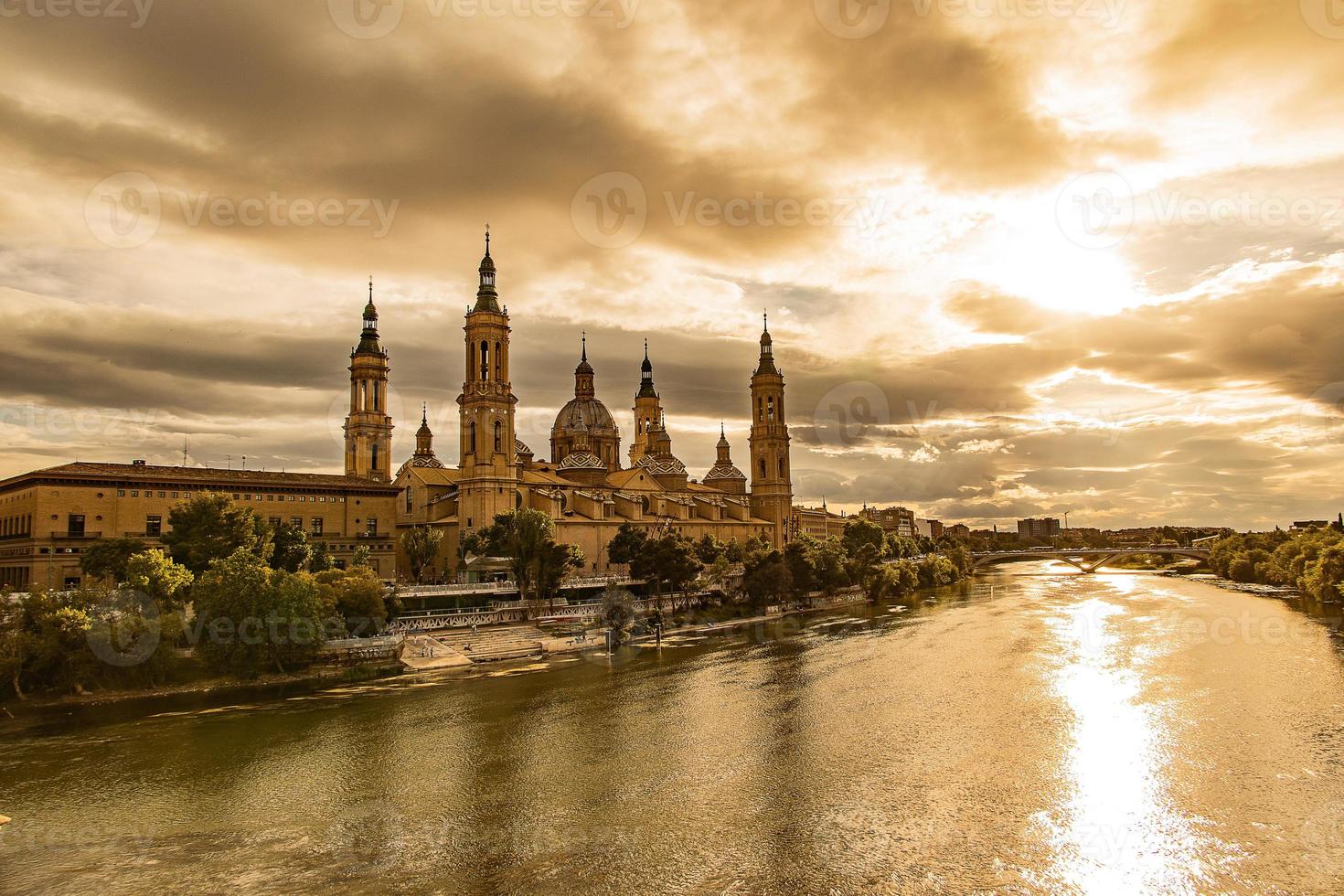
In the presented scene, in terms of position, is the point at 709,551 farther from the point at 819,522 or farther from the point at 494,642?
the point at 819,522

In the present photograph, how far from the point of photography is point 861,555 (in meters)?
95.5

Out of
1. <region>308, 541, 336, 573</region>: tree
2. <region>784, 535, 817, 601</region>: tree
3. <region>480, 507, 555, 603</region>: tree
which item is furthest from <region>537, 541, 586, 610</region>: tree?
<region>784, 535, 817, 601</region>: tree

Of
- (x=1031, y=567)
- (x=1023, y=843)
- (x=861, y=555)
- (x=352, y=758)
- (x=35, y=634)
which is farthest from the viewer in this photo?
(x=1031, y=567)

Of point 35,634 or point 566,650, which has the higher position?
point 35,634

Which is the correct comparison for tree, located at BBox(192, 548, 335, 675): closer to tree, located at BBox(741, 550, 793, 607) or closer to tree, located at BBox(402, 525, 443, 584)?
tree, located at BBox(402, 525, 443, 584)

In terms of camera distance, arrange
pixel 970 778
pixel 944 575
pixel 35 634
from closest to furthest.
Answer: pixel 970 778
pixel 35 634
pixel 944 575

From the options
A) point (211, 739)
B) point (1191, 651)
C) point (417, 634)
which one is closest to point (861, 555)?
point (1191, 651)

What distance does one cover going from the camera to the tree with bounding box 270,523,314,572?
5547 centimetres

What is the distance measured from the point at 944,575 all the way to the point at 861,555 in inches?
1037

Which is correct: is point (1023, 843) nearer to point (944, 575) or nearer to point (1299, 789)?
point (1299, 789)

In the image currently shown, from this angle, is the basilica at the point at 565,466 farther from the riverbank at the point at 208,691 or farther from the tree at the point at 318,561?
the riverbank at the point at 208,691

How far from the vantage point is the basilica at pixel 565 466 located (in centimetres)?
7438

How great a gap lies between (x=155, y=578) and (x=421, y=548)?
2650 centimetres

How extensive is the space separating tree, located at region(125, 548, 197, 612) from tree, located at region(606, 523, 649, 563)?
121 ft
